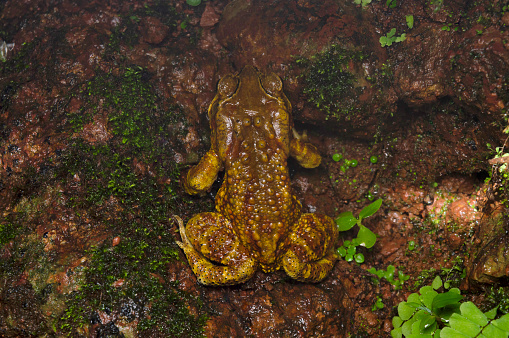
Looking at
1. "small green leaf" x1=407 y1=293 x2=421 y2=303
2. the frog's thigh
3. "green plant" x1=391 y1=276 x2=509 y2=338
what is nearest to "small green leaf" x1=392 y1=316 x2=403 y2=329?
"green plant" x1=391 y1=276 x2=509 y2=338

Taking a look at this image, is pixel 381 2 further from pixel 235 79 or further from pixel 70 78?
pixel 70 78

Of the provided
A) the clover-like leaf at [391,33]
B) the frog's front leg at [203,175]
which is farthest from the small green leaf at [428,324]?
the clover-like leaf at [391,33]

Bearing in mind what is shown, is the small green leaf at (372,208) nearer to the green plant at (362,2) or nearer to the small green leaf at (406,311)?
the small green leaf at (406,311)

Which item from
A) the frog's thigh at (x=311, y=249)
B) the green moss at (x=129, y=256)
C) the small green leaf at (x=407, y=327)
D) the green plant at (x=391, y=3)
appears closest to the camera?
the green moss at (x=129, y=256)

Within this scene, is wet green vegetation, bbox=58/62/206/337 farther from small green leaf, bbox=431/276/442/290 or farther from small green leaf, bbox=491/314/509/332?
small green leaf, bbox=491/314/509/332

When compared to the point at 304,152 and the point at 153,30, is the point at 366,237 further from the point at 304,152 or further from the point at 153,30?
the point at 153,30

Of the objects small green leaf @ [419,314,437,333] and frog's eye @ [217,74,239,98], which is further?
frog's eye @ [217,74,239,98]
